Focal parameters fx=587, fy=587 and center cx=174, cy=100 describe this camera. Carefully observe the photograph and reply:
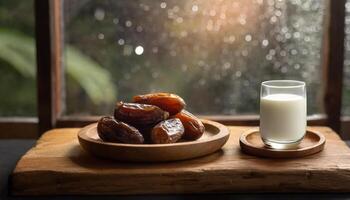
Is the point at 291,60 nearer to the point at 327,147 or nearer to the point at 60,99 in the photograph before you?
the point at 327,147

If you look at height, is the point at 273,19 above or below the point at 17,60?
above

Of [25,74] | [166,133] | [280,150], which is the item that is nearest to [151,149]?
[166,133]

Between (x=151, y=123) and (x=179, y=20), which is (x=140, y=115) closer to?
(x=151, y=123)

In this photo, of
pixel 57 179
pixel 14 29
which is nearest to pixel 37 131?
pixel 14 29

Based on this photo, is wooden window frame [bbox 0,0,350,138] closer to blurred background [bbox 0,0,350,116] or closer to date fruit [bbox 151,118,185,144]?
blurred background [bbox 0,0,350,116]

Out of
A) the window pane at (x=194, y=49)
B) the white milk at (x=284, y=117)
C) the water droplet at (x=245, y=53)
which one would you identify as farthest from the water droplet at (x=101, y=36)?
the white milk at (x=284, y=117)

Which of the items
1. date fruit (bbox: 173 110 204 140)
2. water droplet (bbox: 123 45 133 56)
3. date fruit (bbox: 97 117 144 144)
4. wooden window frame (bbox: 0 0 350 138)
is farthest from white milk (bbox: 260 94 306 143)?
water droplet (bbox: 123 45 133 56)
